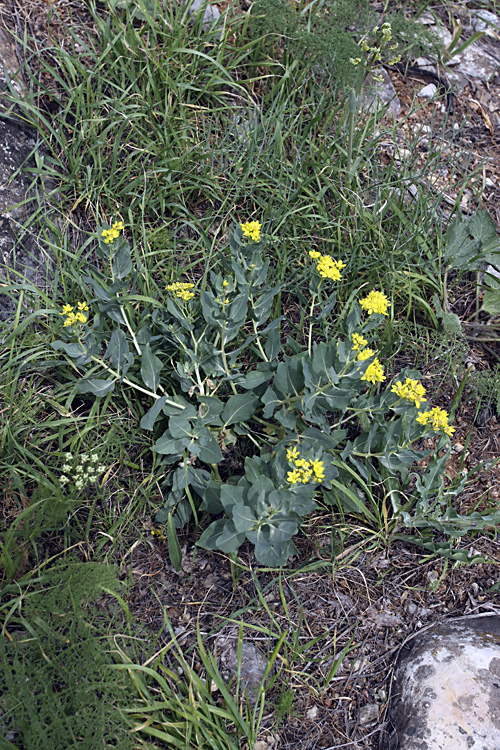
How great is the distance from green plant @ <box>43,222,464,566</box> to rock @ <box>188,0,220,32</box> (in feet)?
5.66

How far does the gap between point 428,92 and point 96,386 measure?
3.13 m

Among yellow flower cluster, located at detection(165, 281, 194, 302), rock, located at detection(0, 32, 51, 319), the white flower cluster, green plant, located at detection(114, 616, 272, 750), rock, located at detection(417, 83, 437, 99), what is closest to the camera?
green plant, located at detection(114, 616, 272, 750)

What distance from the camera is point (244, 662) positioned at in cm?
211

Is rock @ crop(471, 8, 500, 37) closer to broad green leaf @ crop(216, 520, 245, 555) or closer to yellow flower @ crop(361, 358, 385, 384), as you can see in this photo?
yellow flower @ crop(361, 358, 385, 384)

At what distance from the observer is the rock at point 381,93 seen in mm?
3494

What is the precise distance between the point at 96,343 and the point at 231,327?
0.59 metres

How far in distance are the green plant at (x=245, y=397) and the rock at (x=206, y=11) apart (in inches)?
67.9

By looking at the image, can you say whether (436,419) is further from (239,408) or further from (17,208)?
(17,208)

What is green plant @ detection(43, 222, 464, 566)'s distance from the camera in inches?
82.3

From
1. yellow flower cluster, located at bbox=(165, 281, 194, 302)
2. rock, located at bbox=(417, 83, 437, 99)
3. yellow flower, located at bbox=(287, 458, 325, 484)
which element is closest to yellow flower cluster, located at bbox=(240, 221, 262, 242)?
yellow flower cluster, located at bbox=(165, 281, 194, 302)

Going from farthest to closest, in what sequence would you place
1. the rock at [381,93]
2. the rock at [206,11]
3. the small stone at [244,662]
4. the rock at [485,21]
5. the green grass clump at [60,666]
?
the rock at [485,21] < the rock at [381,93] < the rock at [206,11] < the small stone at [244,662] < the green grass clump at [60,666]

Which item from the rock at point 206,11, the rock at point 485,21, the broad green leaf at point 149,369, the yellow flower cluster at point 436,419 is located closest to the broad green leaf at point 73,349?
the broad green leaf at point 149,369

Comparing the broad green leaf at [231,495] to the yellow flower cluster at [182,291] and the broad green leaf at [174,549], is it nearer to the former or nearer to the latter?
the broad green leaf at [174,549]

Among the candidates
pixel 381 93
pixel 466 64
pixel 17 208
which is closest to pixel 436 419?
pixel 17 208
